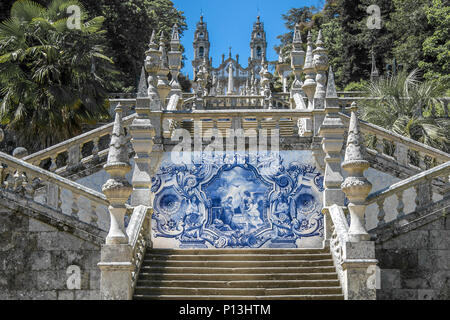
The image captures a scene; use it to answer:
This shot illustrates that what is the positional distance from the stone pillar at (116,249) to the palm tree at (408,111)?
8.50 metres

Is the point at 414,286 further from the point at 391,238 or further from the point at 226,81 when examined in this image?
the point at 226,81

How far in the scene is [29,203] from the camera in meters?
12.3

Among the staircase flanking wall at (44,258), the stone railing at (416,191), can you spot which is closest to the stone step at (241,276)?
the staircase flanking wall at (44,258)

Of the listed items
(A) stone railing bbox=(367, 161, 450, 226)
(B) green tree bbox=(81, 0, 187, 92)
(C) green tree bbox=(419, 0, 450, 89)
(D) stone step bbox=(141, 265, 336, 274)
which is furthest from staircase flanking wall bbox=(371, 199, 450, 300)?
(B) green tree bbox=(81, 0, 187, 92)

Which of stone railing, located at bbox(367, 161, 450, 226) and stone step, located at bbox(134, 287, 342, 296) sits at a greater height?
stone railing, located at bbox(367, 161, 450, 226)

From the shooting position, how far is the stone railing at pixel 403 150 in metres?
14.7

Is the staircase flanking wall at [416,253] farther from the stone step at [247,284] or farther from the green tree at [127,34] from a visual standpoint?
the green tree at [127,34]

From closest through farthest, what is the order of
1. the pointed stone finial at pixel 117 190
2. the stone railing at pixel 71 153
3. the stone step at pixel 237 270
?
the pointed stone finial at pixel 117 190, the stone step at pixel 237 270, the stone railing at pixel 71 153

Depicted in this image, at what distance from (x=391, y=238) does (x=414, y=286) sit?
0.91 metres

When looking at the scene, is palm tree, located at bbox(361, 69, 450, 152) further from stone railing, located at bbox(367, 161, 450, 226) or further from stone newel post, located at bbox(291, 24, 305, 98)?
stone railing, located at bbox(367, 161, 450, 226)

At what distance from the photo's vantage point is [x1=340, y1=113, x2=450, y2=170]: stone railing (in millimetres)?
14742

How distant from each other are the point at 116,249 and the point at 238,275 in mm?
2105

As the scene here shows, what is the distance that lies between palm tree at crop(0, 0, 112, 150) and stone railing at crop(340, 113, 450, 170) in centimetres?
730

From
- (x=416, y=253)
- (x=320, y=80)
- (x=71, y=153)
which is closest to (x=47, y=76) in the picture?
(x=71, y=153)
